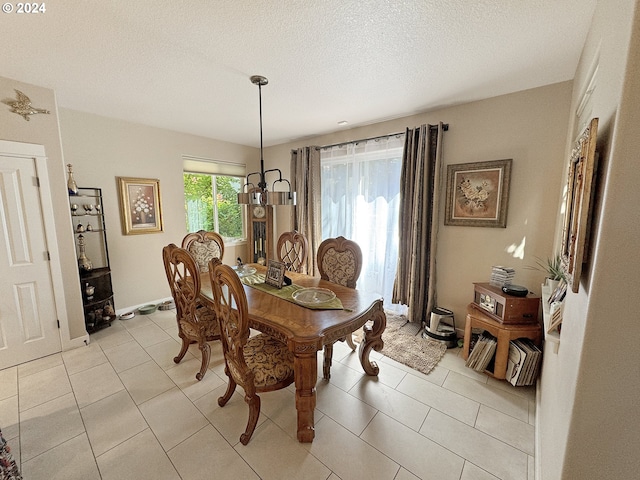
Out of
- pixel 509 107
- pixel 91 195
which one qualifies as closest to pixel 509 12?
pixel 509 107

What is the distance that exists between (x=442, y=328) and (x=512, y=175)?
173 cm

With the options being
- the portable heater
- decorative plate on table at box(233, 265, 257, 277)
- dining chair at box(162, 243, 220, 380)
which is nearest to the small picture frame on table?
decorative plate on table at box(233, 265, 257, 277)

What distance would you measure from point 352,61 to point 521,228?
7.17ft

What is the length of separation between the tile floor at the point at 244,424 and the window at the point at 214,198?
7.77 feet

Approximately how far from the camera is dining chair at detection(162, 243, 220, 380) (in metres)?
2.04

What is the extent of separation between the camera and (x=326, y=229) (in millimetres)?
4035

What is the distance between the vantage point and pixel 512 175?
245 cm

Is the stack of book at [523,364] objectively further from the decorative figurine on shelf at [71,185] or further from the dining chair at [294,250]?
the decorative figurine on shelf at [71,185]

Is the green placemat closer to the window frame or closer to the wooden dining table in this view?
the wooden dining table

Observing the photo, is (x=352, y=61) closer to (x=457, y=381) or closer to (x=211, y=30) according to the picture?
(x=211, y=30)

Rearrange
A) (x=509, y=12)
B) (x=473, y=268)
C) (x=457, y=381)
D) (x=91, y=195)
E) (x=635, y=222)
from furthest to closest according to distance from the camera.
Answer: (x=91, y=195), (x=473, y=268), (x=457, y=381), (x=509, y=12), (x=635, y=222)

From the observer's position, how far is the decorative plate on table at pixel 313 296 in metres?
1.94

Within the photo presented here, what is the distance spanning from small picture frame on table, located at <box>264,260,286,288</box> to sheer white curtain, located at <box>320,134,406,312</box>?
1.64 metres

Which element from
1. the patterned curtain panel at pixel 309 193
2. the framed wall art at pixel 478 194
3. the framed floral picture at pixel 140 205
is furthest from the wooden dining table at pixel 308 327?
the framed floral picture at pixel 140 205
